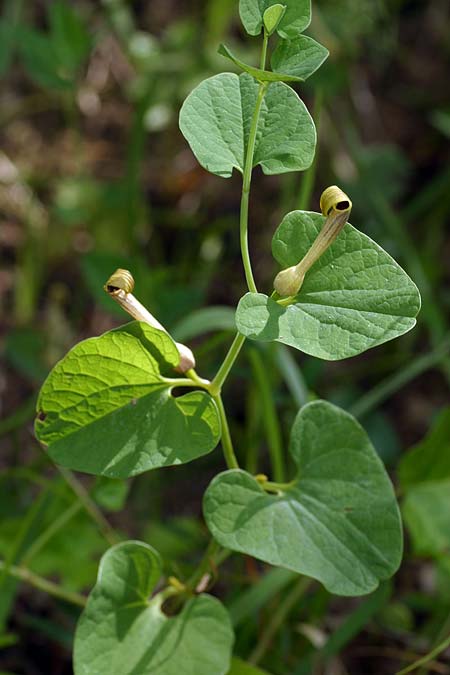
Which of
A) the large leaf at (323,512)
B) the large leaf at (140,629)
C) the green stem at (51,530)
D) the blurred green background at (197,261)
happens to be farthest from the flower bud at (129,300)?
the green stem at (51,530)

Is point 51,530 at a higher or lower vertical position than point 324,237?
lower

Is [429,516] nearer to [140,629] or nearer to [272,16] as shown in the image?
[140,629]

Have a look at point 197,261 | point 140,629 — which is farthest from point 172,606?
point 197,261

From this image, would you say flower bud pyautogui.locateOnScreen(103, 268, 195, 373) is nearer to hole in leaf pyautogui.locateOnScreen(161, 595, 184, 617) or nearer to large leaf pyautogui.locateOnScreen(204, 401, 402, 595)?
large leaf pyautogui.locateOnScreen(204, 401, 402, 595)

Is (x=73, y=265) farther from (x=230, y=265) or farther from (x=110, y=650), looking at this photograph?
(x=110, y=650)

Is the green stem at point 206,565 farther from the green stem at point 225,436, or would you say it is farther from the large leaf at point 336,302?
the large leaf at point 336,302

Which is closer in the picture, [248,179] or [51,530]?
[248,179]

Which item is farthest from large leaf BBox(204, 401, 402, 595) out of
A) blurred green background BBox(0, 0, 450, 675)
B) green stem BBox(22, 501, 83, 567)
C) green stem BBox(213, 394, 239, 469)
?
green stem BBox(22, 501, 83, 567)

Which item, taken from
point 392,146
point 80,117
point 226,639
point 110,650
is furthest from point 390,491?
point 80,117
